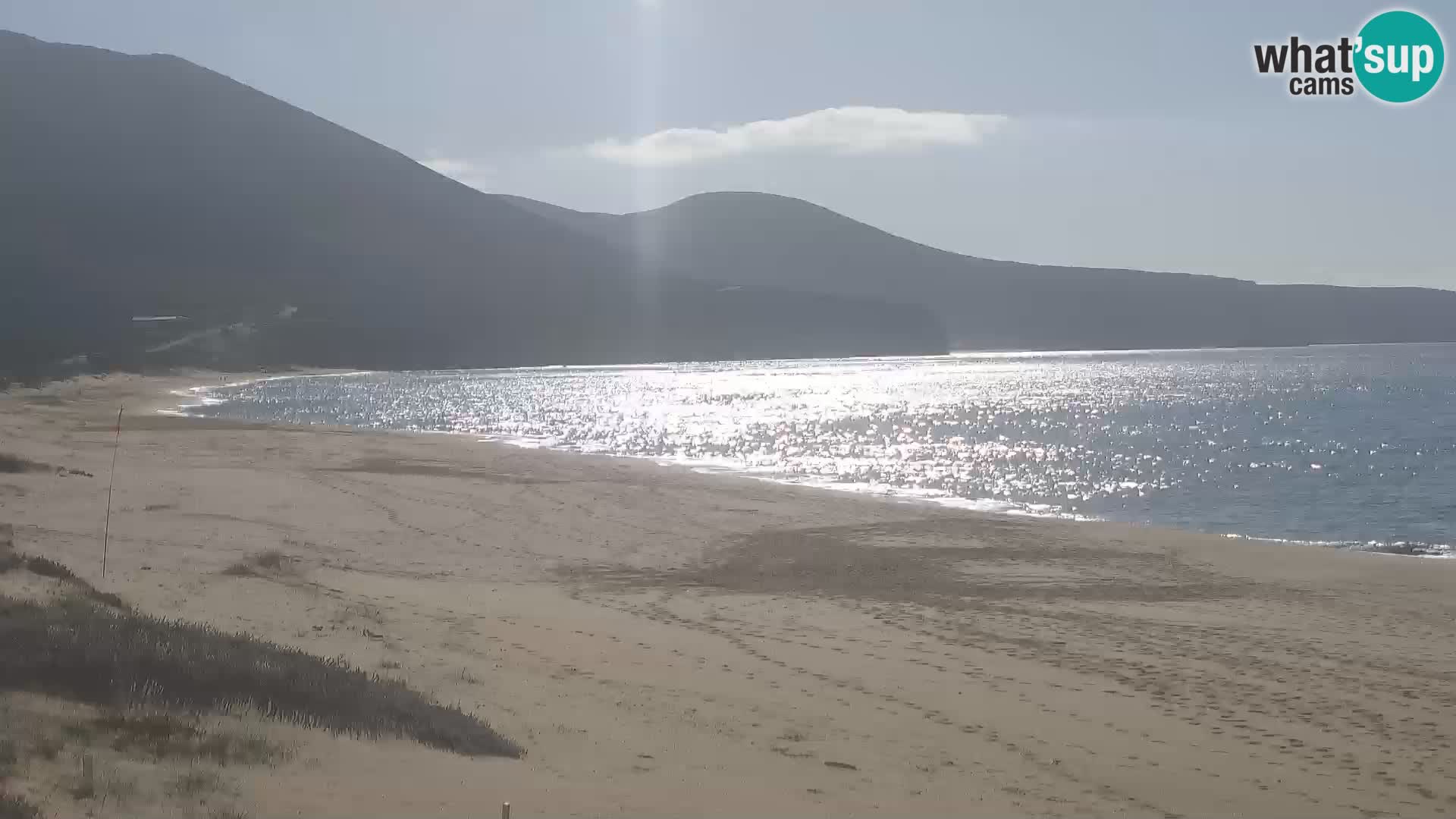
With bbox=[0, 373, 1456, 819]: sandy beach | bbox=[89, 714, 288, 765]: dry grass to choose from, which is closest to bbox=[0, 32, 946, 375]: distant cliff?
bbox=[0, 373, 1456, 819]: sandy beach

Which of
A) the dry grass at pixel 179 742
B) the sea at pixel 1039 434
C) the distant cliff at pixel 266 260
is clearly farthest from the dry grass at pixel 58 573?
the distant cliff at pixel 266 260

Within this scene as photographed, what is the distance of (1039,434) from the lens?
5262cm

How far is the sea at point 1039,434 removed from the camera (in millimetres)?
28516

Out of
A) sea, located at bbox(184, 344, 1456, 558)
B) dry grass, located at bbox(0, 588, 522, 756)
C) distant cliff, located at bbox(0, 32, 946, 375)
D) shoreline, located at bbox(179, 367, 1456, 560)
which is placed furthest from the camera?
distant cliff, located at bbox(0, 32, 946, 375)

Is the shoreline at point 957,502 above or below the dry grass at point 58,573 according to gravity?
below

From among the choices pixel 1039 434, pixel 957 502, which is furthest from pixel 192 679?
pixel 1039 434

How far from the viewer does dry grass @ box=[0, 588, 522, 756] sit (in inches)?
250

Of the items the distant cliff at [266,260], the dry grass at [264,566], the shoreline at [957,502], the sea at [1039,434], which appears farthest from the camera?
the distant cliff at [266,260]

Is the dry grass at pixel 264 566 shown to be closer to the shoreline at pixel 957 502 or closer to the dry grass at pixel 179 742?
the dry grass at pixel 179 742

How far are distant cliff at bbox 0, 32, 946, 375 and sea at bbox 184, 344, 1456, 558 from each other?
44.4 m

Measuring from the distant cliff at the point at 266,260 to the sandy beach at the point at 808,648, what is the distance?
12521 cm

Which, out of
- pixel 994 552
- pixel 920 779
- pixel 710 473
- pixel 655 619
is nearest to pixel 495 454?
pixel 710 473

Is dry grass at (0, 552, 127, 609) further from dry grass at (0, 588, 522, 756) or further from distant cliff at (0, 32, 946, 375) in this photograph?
distant cliff at (0, 32, 946, 375)

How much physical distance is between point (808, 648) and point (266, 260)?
588 feet
